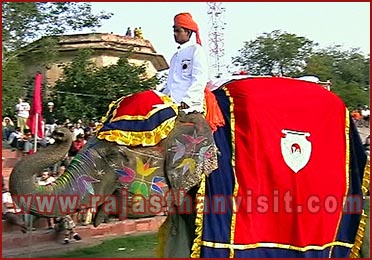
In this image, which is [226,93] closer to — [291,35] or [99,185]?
[99,185]

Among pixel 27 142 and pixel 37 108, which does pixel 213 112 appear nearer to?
pixel 37 108

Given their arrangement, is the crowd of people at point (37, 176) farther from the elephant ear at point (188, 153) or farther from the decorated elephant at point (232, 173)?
the elephant ear at point (188, 153)

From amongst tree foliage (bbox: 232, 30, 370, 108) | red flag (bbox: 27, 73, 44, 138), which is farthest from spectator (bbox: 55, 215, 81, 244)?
tree foliage (bbox: 232, 30, 370, 108)

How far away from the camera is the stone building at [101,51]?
21263 mm

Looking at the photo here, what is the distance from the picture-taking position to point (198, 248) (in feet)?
15.3

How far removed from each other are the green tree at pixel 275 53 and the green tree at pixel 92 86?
40.1 ft

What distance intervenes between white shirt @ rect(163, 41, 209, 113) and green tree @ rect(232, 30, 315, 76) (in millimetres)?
26521

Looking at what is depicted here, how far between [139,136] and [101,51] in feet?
62.8

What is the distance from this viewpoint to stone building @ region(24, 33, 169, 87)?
21263mm

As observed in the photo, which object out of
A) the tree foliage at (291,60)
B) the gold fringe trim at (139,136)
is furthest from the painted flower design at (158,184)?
the tree foliage at (291,60)

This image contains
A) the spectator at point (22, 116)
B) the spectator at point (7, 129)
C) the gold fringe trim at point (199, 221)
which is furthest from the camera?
the spectator at point (7, 129)

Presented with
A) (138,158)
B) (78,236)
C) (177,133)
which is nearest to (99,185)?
(138,158)

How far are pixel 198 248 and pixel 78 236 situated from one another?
14.2 feet

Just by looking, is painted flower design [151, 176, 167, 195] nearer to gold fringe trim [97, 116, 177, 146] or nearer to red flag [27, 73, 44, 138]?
gold fringe trim [97, 116, 177, 146]
